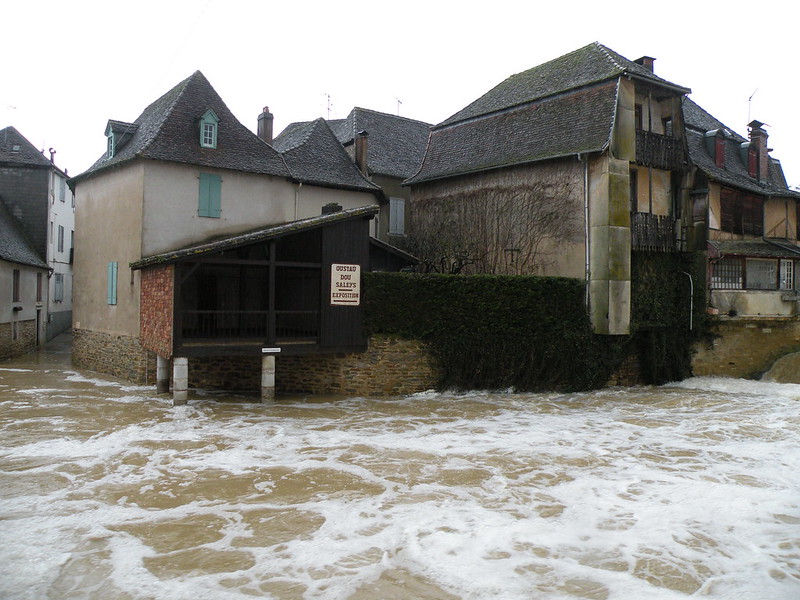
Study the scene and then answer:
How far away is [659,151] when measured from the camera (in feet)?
60.3

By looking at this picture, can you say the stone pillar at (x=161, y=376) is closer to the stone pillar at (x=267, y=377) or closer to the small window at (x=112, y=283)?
the stone pillar at (x=267, y=377)

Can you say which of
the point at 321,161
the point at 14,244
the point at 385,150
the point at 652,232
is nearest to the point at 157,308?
the point at 321,161

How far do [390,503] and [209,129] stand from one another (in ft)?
43.3

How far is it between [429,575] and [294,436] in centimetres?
569

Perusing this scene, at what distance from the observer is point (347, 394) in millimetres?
15211

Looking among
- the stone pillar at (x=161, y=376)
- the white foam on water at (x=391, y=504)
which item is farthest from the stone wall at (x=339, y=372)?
the white foam on water at (x=391, y=504)

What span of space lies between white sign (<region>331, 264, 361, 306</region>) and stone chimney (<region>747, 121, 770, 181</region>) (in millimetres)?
16581

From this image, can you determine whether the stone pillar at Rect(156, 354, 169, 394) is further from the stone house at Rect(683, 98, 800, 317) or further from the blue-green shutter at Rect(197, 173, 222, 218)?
the stone house at Rect(683, 98, 800, 317)

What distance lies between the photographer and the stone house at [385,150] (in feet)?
74.4

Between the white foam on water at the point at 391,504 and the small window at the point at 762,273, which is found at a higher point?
the small window at the point at 762,273

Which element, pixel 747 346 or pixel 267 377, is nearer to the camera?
pixel 267 377

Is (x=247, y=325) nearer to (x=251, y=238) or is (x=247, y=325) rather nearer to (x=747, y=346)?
(x=251, y=238)

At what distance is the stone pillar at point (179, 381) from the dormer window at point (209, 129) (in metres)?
6.89

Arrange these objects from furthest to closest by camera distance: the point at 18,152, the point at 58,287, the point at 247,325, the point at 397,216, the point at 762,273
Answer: the point at 58,287, the point at 18,152, the point at 397,216, the point at 762,273, the point at 247,325
